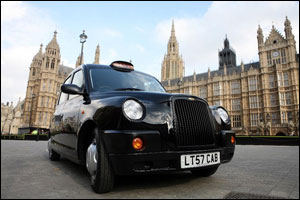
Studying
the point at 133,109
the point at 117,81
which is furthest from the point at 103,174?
the point at 117,81

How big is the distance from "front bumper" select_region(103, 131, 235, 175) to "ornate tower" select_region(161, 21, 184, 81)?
69.7 m

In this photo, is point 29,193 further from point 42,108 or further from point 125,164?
point 42,108

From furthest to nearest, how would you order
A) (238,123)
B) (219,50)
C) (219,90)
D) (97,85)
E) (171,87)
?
(219,50) < (171,87) < (219,90) < (238,123) < (97,85)

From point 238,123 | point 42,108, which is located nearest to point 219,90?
point 238,123

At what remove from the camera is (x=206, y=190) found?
2439mm

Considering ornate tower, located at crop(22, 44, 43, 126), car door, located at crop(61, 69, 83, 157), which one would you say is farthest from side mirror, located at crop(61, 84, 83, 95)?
ornate tower, located at crop(22, 44, 43, 126)

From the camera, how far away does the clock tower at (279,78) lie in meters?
35.9

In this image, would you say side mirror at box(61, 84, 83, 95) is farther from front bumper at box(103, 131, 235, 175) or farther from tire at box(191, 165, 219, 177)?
tire at box(191, 165, 219, 177)

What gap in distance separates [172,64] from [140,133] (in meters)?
72.4

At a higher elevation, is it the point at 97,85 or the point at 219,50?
the point at 219,50

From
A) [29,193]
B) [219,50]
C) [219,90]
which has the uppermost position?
[219,50]

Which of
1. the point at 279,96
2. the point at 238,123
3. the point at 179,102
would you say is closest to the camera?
the point at 179,102

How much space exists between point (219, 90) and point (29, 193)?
4797 cm

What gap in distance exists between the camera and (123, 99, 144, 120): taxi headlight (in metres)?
2.19
